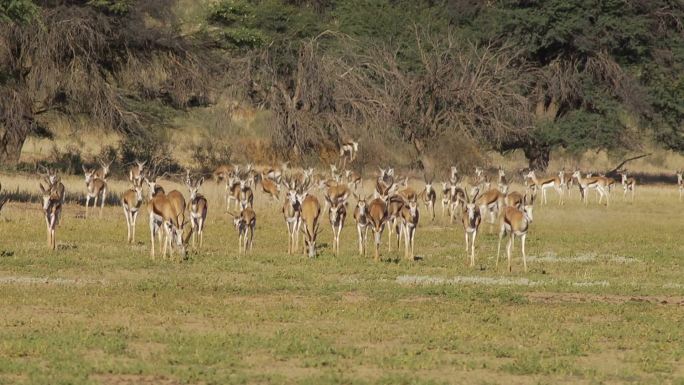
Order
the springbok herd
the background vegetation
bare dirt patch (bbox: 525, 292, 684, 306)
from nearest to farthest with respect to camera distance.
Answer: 1. bare dirt patch (bbox: 525, 292, 684, 306)
2. the springbok herd
3. the background vegetation

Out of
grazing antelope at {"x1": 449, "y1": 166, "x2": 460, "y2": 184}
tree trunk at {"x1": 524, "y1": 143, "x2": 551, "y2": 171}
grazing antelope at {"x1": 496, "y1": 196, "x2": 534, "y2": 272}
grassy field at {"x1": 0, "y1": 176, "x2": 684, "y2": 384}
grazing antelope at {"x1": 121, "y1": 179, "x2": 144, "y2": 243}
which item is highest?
tree trunk at {"x1": 524, "y1": 143, "x2": 551, "y2": 171}

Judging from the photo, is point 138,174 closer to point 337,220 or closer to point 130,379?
point 337,220

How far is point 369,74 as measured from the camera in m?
52.1

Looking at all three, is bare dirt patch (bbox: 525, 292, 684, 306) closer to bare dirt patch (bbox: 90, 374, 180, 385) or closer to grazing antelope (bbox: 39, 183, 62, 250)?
bare dirt patch (bbox: 90, 374, 180, 385)

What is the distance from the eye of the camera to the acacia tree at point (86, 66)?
141 feet

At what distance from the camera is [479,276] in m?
22.8

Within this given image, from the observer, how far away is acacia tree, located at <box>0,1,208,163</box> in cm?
4291

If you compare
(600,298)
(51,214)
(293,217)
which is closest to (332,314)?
(600,298)

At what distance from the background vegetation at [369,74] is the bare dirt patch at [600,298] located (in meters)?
24.5

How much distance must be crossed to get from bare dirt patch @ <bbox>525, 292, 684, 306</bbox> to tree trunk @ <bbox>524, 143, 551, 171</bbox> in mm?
36562

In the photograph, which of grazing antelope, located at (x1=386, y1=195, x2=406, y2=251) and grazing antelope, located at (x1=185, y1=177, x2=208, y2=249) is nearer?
grazing antelope, located at (x1=185, y1=177, x2=208, y2=249)

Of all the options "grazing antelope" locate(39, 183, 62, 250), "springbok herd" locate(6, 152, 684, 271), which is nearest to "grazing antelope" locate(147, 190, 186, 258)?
"springbok herd" locate(6, 152, 684, 271)

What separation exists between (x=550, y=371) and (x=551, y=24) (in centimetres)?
4258

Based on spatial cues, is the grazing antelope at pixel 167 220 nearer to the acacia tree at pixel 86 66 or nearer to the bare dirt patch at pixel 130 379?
the bare dirt patch at pixel 130 379
